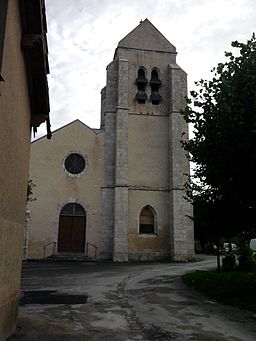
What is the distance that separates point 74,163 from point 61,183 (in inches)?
73.6

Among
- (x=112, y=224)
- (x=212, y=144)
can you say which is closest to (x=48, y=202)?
(x=112, y=224)

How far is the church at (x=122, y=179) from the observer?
27016 mm

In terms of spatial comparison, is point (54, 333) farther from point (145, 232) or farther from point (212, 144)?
point (145, 232)

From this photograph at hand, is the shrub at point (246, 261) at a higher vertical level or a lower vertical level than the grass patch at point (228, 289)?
higher

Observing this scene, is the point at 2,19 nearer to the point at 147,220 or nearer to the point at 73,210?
the point at 73,210

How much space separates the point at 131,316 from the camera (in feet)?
28.3

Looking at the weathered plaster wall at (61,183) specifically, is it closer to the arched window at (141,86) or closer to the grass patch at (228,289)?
the arched window at (141,86)

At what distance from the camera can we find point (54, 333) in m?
6.78

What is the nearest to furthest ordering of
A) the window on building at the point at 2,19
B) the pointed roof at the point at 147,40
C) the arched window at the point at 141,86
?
the window on building at the point at 2,19 < the arched window at the point at 141,86 < the pointed roof at the point at 147,40

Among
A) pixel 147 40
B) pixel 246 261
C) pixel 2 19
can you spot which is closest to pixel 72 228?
pixel 246 261

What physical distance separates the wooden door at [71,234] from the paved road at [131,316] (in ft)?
43.5

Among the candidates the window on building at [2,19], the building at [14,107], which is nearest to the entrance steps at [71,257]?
the building at [14,107]

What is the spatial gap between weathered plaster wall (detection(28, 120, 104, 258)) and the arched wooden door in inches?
13.6

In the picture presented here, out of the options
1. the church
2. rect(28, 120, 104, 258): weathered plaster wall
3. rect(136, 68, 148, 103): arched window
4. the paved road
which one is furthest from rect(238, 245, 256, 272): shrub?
rect(136, 68, 148, 103): arched window
